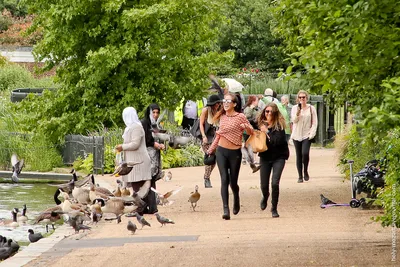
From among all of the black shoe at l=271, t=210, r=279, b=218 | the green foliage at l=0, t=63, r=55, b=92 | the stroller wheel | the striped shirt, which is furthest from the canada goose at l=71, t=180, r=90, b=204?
the green foliage at l=0, t=63, r=55, b=92

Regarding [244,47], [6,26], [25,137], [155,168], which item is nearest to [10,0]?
[6,26]

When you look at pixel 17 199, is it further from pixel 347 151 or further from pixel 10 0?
pixel 10 0

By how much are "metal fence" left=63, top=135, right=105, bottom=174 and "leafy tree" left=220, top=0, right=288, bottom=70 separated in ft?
66.7

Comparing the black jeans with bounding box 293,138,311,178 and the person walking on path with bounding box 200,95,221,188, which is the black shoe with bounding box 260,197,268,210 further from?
the black jeans with bounding box 293,138,311,178

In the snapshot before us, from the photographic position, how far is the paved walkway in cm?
1200

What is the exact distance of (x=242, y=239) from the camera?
1361cm

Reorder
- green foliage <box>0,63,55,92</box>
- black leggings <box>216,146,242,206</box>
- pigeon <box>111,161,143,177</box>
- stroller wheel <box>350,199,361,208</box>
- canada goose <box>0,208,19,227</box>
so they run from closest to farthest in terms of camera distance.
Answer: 1. black leggings <box>216,146,242,206</box>
2. pigeon <box>111,161,143,177</box>
3. canada goose <box>0,208,19,227</box>
4. stroller wheel <box>350,199,361,208</box>
5. green foliage <box>0,63,55,92</box>

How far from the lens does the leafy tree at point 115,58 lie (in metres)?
23.6

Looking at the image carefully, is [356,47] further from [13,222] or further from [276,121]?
[13,222]

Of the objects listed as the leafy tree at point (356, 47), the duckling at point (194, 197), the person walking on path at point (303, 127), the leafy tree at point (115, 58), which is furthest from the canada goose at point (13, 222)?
the leafy tree at point (115, 58)

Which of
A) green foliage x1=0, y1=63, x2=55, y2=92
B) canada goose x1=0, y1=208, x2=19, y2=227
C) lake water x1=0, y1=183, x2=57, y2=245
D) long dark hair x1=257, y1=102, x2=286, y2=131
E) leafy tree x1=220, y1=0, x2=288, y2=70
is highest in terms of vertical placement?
leafy tree x1=220, y1=0, x2=288, y2=70

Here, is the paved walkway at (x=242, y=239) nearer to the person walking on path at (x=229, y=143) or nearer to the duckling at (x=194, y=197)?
the duckling at (x=194, y=197)

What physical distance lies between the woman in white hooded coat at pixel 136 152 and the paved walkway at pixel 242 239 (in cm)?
52

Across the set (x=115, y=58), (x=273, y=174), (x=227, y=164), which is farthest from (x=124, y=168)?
(x=115, y=58)
